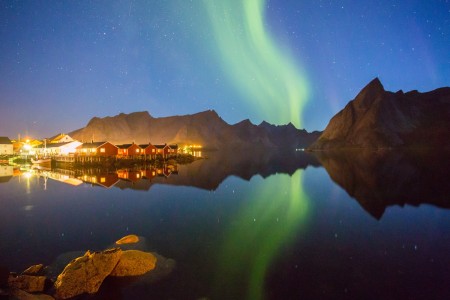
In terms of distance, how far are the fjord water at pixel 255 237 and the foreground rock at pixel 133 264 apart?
2.65 feet

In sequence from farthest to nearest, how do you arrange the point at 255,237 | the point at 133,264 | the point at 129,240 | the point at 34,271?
the point at 255,237 → the point at 129,240 → the point at 133,264 → the point at 34,271

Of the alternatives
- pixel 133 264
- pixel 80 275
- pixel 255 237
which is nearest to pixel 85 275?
pixel 80 275

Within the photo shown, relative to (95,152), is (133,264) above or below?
below

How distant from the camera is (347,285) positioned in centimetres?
1168

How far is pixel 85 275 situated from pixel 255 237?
1054 centimetres

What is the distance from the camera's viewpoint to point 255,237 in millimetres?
18156

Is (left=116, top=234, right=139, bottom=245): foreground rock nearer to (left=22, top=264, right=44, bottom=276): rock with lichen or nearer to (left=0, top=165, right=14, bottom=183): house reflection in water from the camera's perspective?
(left=22, top=264, right=44, bottom=276): rock with lichen

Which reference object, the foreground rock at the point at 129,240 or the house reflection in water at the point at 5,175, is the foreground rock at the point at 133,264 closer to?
the foreground rock at the point at 129,240

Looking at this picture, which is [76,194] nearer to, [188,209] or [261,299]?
[188,209]

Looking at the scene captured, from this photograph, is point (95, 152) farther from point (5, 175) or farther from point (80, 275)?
point (80, 275)

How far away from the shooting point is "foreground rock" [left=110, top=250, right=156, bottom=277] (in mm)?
12352

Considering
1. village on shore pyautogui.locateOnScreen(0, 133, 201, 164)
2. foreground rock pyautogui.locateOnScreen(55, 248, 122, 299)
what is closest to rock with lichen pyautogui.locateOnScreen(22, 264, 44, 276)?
foreground rock pyautogui.locateOnScreen(55, 248, 122, 299)

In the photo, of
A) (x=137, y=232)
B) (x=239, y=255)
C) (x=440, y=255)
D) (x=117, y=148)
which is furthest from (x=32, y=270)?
(x=117, y=148)

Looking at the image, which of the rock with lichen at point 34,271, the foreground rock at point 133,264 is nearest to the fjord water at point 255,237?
the foreground rock at point 133,264
